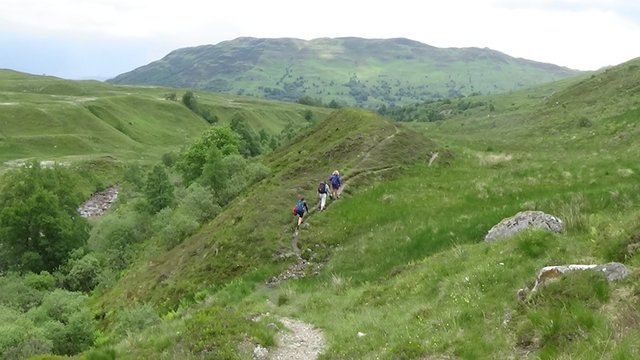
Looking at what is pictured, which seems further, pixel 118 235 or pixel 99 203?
pixel 99 203

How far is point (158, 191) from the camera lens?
253ft

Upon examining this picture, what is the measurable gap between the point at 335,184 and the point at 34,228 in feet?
164

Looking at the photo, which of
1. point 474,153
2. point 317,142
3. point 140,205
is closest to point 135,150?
point 140,205

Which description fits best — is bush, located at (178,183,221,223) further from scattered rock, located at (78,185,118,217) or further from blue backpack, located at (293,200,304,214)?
scattered rock, located at (78,185,118,217)

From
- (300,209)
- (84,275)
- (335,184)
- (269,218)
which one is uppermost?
(335,184)

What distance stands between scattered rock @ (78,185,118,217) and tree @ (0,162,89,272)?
31.8 meters

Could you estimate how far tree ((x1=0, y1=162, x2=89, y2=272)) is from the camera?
67.9 m

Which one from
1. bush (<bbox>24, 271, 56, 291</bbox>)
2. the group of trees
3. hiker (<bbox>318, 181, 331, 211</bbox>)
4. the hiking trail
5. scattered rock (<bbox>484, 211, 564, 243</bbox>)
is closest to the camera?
the hiking trail

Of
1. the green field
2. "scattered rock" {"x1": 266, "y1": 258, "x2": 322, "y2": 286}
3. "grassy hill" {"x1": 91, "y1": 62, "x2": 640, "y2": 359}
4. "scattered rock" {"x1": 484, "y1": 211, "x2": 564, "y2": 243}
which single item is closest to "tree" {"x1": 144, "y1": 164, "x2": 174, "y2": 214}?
the green field

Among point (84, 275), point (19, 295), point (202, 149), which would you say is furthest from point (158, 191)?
point (19, 295)

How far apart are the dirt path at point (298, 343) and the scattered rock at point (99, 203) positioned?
93704mm

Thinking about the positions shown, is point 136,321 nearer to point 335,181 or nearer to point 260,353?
point 260,353

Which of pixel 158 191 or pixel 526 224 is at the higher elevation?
pixel 526 224

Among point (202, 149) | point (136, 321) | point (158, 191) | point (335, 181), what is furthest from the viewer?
point (202, 149)
